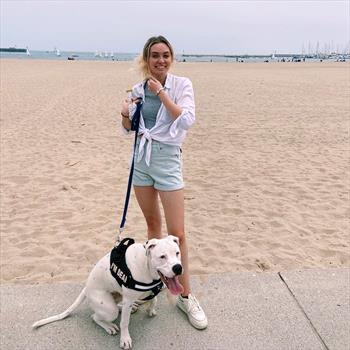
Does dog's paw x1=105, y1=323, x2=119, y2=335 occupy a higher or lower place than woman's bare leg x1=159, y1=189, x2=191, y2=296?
lower

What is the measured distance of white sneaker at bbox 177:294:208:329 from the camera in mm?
3025

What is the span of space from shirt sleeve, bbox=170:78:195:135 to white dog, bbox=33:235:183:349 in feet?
2.64

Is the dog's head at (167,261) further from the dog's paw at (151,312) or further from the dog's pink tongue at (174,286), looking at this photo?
the dog's paw at (151,312)

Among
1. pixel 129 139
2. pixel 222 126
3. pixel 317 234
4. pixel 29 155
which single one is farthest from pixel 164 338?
pixel 222 126

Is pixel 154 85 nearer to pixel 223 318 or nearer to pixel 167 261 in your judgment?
pixel 167 261

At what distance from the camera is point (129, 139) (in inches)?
387

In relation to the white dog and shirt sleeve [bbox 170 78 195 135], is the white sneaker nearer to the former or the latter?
the white dog

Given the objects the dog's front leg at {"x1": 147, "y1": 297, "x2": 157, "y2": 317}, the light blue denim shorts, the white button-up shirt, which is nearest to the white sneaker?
the dog's front leg at {"x1": 147, "y1": 297, "x2": 157, "y2": 317}

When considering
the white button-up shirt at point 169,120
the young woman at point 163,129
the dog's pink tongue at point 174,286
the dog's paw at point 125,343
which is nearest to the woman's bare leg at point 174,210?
the young woman at point 163,129

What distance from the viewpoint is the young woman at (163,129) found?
2791 millimetres

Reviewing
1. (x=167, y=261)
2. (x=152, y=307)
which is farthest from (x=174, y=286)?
(x=152, y=307)

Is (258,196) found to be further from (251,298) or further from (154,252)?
(154,252)

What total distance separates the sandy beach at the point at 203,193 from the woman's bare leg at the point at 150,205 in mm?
917

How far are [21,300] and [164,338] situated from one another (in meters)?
1.34
